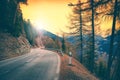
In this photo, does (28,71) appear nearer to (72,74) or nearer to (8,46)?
(72,74)

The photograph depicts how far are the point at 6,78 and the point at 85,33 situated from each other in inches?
1156

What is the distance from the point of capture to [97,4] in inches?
755

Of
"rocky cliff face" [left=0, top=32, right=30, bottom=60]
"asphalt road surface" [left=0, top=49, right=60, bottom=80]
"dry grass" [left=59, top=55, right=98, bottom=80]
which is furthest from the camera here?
"rocky cliff face" [left=0, top=32, right=30, bottom=60]

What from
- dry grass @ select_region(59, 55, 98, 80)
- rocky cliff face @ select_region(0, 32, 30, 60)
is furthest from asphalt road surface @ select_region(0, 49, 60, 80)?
rocky cliff face @ select_region(0, 32, 30, 60)

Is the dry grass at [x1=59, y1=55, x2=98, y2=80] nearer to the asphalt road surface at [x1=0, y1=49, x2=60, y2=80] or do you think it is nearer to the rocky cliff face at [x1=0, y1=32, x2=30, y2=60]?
the asphalt road surface at [x1=0, y1=49, x2=60, y2=80]

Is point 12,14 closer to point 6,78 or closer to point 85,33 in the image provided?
point 85,33

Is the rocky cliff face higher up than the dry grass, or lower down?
higher up

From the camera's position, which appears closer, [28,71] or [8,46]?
[28,71]

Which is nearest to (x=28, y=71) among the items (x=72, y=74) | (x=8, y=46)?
(x=72, y=74)

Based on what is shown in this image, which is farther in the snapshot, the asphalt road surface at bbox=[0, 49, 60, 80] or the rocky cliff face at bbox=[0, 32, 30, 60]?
the rocky cliff face at bbox=[0, 32, 30, 60]

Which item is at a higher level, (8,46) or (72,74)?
(8,46)

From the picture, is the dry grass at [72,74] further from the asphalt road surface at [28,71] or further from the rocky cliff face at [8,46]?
the rocky cliff face at [8,46]

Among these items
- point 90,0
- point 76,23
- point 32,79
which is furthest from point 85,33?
point 32,79

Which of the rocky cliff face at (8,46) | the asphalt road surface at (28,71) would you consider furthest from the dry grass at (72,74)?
the rocky cliff face at (8,46)
